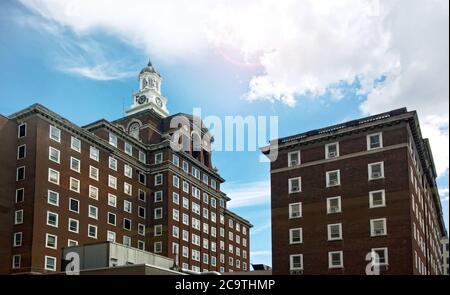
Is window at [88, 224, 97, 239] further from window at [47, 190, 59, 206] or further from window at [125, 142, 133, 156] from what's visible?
window at [125, 142, 133, 156]

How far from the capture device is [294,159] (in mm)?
65062

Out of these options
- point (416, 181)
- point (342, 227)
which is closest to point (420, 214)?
point (416, 181)

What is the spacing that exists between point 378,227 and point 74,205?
39.2m

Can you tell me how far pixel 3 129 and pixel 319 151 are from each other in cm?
3736

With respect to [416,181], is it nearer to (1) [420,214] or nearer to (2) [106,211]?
(1) [420,214]

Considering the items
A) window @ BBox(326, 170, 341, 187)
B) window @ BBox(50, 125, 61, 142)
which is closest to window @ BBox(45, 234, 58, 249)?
window @ BBox(50, 125, 61, 142)

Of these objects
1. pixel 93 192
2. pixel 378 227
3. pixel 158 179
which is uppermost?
pixel 158 179

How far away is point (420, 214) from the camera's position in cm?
6341

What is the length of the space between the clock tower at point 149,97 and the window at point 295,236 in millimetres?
30657

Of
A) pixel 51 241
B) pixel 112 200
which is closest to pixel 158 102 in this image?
pixel 112 200

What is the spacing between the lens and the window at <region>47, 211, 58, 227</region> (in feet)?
213

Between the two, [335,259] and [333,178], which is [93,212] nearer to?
[333,178]

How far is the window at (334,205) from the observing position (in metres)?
59.0
